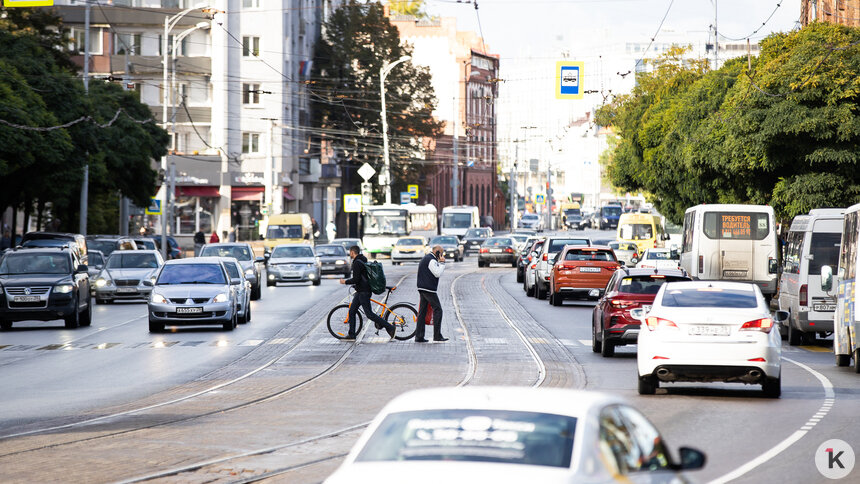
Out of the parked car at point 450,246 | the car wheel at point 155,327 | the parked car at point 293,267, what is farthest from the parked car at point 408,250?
the car wheel at point 155,327

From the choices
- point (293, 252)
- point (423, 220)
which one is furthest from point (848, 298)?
point (423, 220)

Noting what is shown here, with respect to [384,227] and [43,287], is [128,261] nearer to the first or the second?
[43,287]

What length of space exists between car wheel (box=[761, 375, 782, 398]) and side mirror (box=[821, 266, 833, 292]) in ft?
25.7

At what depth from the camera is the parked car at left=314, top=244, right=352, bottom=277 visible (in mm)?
57000

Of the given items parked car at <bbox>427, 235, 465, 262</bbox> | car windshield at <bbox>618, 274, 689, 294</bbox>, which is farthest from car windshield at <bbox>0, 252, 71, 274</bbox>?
parked car at <bbox>427, 235, 465, 262</bbox>

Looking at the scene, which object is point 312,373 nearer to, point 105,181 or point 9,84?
point 9,84

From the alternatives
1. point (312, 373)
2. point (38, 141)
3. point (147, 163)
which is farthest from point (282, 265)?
point (312, 373)

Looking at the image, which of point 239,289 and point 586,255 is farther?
point 586,255

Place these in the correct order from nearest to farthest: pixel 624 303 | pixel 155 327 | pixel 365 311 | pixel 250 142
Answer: pixel 624 303
pixel 365 311
pixel 155 327
pixel 250 142

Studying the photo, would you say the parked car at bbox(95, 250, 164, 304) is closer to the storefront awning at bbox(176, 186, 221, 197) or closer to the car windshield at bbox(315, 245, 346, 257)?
the car windshield at bbox(315, 245, 346, 257)

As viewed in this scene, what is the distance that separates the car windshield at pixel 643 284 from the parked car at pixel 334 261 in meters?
34.1

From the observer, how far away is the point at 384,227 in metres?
79.9

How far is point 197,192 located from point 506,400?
80.4 metres

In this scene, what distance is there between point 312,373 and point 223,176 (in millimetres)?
65587
